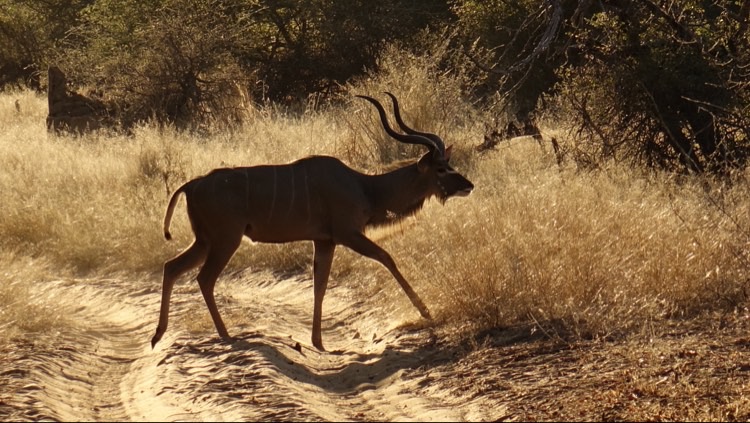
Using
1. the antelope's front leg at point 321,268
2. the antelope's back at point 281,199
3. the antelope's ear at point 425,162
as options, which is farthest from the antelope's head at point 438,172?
the antelope's front leg at point 321,268

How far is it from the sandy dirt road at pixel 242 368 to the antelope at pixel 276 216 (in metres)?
0.31

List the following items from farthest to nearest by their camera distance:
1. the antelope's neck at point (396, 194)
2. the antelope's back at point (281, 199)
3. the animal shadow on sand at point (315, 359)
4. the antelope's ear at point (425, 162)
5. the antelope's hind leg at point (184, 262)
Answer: the antelope's ear at point (425, 162) → the antelope's neck at point (396, 194) → the antelope's hind leg at point (184, 262) → the antelope's back at point (281, 199) → the animal shadow on sand at point (315, 359)

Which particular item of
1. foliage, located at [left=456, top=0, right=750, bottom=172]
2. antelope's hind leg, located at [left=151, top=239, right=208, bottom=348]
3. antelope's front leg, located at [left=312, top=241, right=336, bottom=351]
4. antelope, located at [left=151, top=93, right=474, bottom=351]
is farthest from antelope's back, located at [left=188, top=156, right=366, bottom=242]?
foliage, located at [left=456, top=0, right=750, bottom=172]

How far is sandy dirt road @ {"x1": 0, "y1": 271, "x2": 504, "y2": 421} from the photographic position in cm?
590

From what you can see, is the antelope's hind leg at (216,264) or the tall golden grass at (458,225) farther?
the antelope's hind leg at (216,264)

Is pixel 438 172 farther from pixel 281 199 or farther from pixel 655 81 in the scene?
pixel 655 81

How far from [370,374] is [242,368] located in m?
0.73

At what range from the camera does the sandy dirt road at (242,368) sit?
5902mm

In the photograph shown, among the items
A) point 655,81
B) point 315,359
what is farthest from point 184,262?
point 655,81

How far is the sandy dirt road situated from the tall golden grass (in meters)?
0.40

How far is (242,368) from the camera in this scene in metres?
6.74

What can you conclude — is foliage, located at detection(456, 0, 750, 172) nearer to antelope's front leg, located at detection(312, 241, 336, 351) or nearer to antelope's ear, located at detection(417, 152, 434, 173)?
antelope's ear, located at detection(417, 152, 434, 173)

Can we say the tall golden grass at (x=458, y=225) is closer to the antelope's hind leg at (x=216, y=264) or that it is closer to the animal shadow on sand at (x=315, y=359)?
the animal shadow on sand at (x=315, y=359)

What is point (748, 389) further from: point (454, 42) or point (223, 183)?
point (454, 42)
